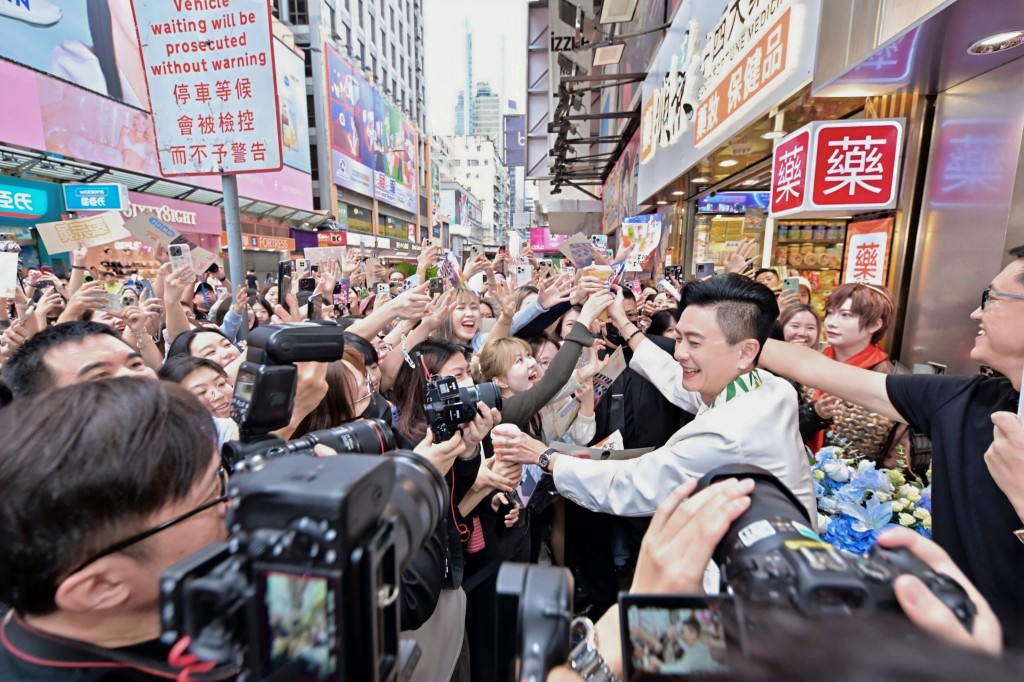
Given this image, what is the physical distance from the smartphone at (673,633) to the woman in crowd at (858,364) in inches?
88.4

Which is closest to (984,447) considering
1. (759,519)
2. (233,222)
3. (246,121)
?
(759,519)

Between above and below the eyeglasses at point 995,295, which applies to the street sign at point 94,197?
above

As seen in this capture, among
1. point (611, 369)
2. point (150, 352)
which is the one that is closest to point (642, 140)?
point (611, 369)

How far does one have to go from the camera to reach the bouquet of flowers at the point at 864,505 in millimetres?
1601

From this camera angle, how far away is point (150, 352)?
330cm

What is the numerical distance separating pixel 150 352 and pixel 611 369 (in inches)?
121

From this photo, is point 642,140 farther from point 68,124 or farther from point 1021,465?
point 68,124

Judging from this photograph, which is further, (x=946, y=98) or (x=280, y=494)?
(x=946, y=98)

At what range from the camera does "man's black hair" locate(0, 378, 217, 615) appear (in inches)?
29.0

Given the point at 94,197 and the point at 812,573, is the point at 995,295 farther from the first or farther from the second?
the point at 94,197

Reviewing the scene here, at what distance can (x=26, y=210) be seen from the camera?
9.95 m

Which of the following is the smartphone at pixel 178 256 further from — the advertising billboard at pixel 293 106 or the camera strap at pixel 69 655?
the advertising billboard at pixel 293 106

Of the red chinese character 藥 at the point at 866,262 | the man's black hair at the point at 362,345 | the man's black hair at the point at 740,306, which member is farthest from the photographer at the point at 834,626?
the red chinese character 藥 at the point at 866,262

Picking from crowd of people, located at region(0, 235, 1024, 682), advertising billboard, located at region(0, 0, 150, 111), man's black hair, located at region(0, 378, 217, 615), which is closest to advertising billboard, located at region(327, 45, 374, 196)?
advertising billboard, located at region(0, 0, 150, 111)
